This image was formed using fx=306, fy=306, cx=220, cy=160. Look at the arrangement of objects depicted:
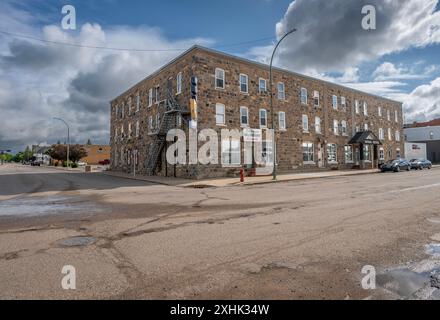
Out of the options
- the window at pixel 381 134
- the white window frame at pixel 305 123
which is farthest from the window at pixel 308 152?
the window at pixel 381 134

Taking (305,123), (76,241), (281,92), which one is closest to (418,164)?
(305,123)

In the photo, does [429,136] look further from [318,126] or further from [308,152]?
[308,152]

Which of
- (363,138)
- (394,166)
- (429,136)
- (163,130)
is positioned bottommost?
(394,166)

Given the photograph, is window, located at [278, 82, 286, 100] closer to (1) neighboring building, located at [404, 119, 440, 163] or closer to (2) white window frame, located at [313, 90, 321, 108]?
(2) white window frame, located at [313, 90, 321, 108]

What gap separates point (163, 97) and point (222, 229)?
23372 millimetres

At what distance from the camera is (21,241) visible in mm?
6188

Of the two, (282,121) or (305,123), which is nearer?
(282,121)

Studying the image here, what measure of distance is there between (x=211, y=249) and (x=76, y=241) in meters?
2.78

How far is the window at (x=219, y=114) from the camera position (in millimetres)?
24609

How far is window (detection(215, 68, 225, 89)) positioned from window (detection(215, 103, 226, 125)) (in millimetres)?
1559

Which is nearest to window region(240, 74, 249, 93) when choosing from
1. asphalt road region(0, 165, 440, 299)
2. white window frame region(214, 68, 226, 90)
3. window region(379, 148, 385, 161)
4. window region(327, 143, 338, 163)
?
white window frame region(214, 68, 226, 90)

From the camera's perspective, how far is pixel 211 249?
17.9 ft
